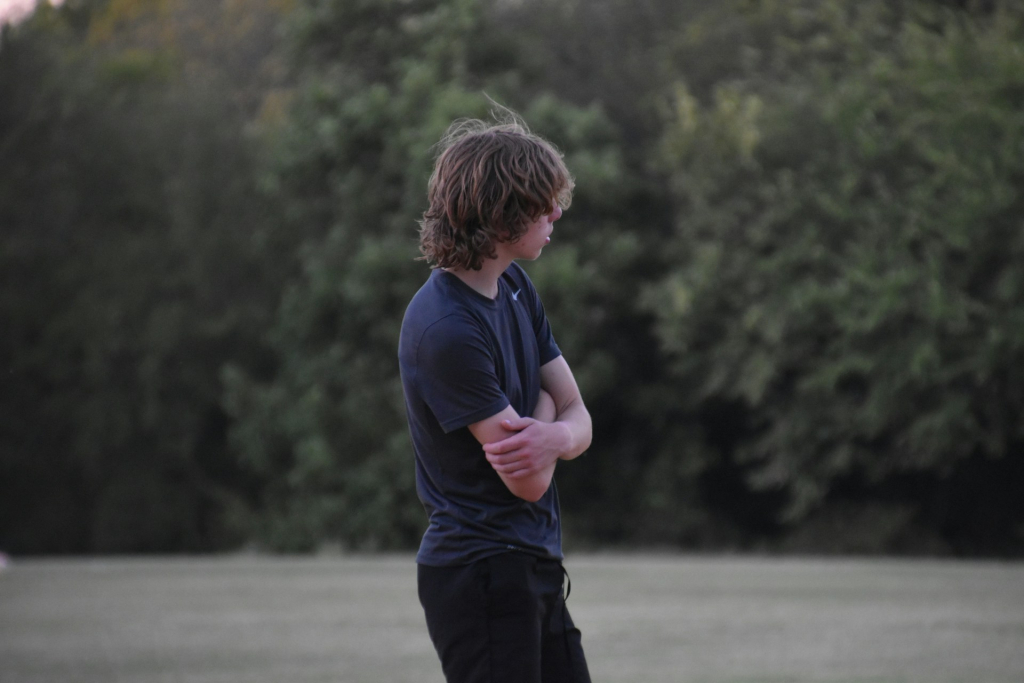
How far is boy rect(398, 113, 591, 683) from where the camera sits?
2928mm

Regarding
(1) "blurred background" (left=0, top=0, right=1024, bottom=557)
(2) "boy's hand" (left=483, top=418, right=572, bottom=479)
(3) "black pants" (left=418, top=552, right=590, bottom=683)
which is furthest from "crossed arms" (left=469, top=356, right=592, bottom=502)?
(1) "blurred background" (left=0, top=0, right=1024, bottom=557)

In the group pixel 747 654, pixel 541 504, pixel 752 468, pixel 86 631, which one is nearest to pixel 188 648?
pixel 86 631

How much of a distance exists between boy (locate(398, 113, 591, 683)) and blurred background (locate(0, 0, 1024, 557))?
1615cm

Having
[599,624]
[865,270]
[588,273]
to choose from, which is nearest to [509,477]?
[599,624]

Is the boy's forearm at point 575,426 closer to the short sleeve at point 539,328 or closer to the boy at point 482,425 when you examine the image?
the boy at point 482,425

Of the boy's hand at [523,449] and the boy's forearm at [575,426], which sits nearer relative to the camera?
the boy's hand at [523,449]

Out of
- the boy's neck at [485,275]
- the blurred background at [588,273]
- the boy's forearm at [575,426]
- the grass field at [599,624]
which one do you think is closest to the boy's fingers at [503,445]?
the boy's forearm at [575,426]

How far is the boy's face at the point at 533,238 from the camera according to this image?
3.03m

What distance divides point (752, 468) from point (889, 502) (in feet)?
8.95

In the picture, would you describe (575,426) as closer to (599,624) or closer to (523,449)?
(523,449)

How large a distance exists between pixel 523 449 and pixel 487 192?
21.7 inches

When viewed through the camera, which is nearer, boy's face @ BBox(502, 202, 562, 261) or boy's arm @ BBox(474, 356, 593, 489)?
boy's arm @ BBox(474, 356, 593, 489)

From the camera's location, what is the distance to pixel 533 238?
3.04 meters

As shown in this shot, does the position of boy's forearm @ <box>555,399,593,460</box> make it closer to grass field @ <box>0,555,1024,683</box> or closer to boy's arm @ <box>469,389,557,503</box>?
boy's arm @ <box>469,389,557,503</box>
